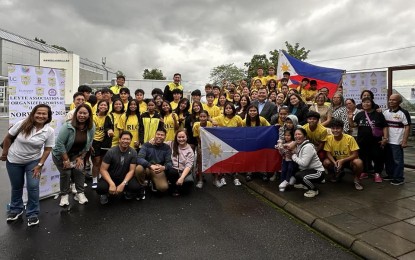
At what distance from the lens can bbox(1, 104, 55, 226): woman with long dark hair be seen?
3990 millimetres

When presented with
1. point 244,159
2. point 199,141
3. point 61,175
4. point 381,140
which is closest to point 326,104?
point 381,140

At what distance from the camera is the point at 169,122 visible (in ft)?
20.4

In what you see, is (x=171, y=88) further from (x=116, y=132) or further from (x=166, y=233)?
(x=166, y=233)

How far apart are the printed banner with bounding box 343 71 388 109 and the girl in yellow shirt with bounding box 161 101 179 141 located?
477 centimetres

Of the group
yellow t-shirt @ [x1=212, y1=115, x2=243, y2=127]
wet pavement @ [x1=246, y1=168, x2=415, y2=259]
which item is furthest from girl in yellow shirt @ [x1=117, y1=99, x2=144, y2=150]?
wet pavement @ [x1=246, y1=168, x2=415, y2=259]

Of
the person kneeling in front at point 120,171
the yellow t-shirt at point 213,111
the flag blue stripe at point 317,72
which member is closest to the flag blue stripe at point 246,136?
the yellow t-shirt at point 213,111

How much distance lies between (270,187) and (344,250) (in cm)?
233

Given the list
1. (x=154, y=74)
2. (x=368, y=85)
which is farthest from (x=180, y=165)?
(x=154, y=74)

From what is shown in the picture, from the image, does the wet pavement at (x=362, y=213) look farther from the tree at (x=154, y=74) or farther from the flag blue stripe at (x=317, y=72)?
the tree at (x=154, y=74)

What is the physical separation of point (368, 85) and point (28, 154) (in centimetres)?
761

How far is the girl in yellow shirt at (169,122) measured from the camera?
6188 millimetres

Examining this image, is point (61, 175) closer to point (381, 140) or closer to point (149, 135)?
point (149, 135)

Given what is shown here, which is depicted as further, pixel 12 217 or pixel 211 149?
pixel 211 149

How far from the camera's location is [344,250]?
136 inches
